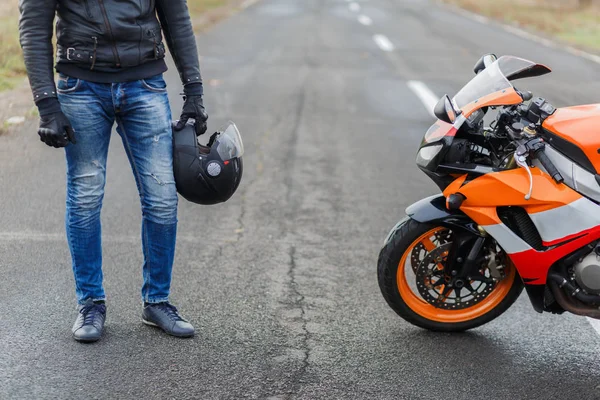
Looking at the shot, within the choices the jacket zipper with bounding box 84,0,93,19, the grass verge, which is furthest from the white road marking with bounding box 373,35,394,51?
the jacket zipper with bounding box 84,0,93,19

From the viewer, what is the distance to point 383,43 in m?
18.3

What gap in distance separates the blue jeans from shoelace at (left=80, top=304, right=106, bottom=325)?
5cm

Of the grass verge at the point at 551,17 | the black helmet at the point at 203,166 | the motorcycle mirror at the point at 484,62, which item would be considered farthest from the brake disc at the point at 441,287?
the grass verge at the point at 551,17

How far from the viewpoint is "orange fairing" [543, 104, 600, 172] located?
3785 millimetres

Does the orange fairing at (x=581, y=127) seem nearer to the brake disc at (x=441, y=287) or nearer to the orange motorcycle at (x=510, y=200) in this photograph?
the orange motorcycle at (x=510, y=200)

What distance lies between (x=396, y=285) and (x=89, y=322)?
4.84 feet

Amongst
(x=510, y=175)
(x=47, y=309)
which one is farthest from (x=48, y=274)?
(x=510, y=175)

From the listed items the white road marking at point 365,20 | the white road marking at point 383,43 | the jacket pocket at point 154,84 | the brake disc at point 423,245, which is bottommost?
the white road marking at point 365,20

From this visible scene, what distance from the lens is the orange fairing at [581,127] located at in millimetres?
3785

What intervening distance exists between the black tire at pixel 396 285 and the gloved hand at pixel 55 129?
5.22 ft

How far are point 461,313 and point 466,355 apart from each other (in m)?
0.28

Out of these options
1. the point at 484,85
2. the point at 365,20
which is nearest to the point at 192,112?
the point at 484,85

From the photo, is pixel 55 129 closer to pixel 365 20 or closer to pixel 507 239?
pixel 507 239

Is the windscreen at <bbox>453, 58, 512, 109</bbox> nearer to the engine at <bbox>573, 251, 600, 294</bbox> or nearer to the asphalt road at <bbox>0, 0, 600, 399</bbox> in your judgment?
the engine at <bbox>573, 251, 600, 294</bbox>
